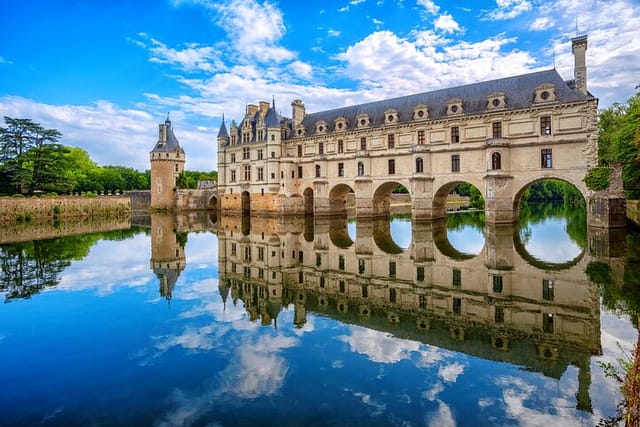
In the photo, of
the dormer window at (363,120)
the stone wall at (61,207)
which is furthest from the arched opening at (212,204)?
the dormer window at (363,120)

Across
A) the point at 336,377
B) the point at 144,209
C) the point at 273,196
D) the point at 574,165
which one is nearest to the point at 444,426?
the point at 336,377

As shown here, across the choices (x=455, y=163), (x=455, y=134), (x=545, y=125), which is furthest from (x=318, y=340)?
(x=455, y=134)

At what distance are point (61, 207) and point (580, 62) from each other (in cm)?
4676

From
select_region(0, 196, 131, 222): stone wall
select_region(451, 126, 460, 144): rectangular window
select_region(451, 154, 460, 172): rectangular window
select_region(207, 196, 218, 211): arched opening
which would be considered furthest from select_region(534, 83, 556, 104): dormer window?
select_region(0, 196, 131, 222): stone wall

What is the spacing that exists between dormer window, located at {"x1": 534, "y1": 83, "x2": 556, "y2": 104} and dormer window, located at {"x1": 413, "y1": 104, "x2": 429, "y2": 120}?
7.62 m

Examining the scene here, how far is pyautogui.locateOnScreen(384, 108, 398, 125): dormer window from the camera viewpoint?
32406mm

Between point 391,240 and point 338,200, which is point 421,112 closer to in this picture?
point 338,200

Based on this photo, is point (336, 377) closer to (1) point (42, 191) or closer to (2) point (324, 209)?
(2) point (324, 209)

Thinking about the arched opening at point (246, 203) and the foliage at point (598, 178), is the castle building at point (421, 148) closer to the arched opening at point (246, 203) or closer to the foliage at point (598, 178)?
the arched opening at point (246, 203)

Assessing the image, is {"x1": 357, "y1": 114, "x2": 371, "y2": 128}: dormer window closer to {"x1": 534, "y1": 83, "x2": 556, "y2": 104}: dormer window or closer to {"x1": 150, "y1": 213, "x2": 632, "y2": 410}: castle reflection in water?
{"x1": 534, "y1": 83, "x2": 556, "y2": 104}: dormer window

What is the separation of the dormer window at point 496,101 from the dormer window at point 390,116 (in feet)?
24.7

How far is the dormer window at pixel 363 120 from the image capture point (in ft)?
112

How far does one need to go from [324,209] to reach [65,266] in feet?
80.0

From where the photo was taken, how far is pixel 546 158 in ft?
82.0
